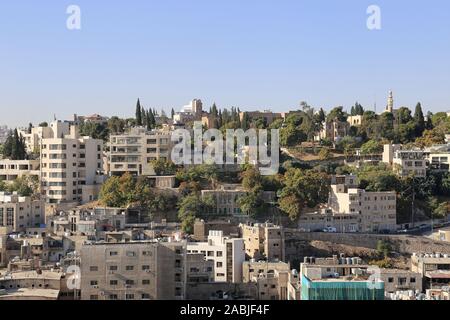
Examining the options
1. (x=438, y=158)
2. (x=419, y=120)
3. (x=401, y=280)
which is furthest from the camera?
(x=419, y=120)

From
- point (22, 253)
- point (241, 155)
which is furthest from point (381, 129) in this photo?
point (22, 253)

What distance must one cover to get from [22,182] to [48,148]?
1.28 metres

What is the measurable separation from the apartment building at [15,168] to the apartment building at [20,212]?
3.12 m

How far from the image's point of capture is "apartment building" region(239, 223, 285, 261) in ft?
72.2

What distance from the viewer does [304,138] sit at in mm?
34031

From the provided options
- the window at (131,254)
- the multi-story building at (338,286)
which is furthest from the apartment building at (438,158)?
the window at (131,254)

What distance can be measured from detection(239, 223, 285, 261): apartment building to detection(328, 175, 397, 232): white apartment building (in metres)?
4.23

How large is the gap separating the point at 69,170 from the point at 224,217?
510 centimetres

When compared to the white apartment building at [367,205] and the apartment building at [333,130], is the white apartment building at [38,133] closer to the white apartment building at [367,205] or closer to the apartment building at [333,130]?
the white apartment building at [367,205]

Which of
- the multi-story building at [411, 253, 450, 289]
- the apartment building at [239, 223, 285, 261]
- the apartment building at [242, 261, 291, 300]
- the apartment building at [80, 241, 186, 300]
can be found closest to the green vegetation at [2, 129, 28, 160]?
the apartment building at [239, 223, 285, 261]

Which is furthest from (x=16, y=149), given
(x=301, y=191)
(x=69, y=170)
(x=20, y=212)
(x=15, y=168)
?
(x=301, y=191)

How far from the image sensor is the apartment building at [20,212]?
930 inches

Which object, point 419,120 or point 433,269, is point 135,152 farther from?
point 419,120

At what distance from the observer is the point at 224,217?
25.0 m
